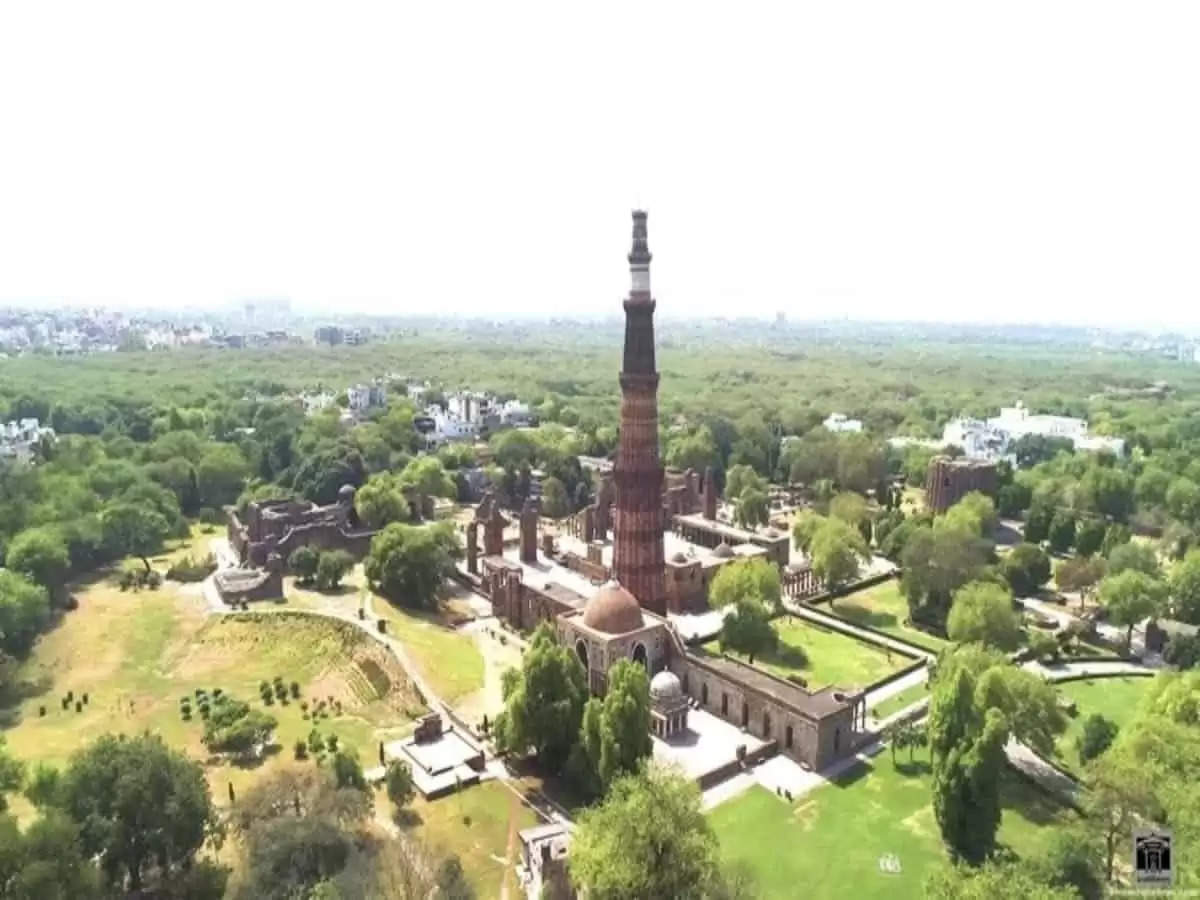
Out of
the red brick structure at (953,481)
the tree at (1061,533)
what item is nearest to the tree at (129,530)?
the red brick structure at (953,481)

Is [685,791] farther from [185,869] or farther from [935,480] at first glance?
[935,480]

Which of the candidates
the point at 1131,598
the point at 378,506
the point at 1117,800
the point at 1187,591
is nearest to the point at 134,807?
the point at 1117,800

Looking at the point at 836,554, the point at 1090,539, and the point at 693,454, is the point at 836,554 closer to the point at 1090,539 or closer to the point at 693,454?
the point at 1090,539

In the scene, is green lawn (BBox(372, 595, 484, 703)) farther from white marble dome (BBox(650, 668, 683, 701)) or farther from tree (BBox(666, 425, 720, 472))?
tree (BBox(666, 425, 720, 472))

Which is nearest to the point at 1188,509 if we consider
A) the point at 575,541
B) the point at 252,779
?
the point at 575,541

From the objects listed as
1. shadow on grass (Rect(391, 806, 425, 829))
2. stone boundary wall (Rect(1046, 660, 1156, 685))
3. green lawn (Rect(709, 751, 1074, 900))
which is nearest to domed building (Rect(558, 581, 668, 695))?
green lawn (Rect(709, 751, 1074, 900))

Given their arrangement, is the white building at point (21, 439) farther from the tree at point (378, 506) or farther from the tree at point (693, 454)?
the tree at point (693, 454)
